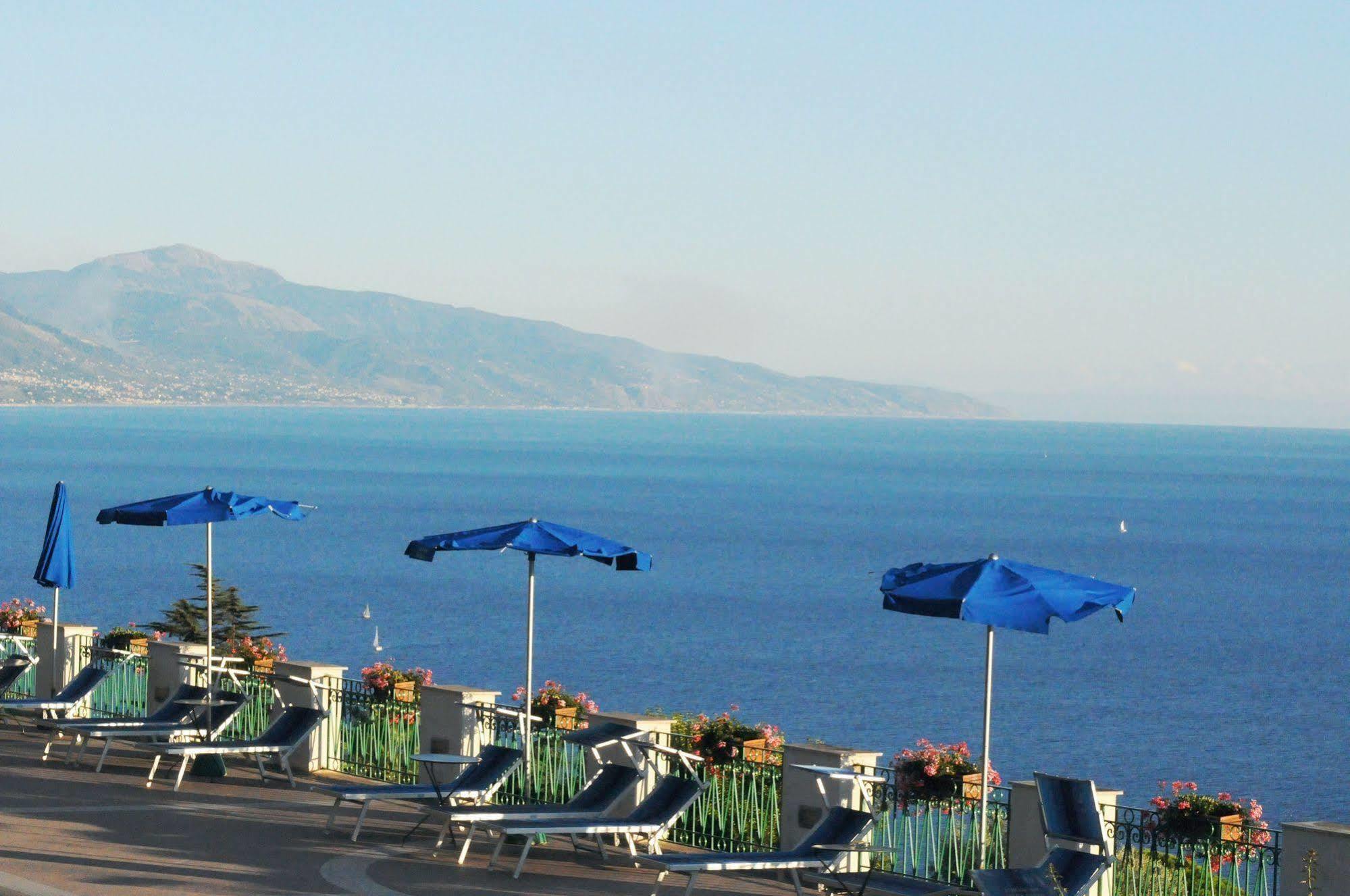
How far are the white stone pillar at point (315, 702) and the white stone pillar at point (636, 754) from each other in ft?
9.99

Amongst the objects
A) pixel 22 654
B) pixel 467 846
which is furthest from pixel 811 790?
pixel 22 654

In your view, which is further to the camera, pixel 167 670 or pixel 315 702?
pixel 167 670

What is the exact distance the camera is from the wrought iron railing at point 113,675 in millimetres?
18500

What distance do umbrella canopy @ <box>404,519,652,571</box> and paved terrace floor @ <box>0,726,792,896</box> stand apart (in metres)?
2.09

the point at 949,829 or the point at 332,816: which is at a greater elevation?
the point at 949,829

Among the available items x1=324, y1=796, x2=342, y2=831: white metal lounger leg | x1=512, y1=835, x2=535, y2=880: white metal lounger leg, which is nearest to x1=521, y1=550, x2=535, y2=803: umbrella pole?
x1=324, y1=796, x2=342, y2=831: white metal lounger leg

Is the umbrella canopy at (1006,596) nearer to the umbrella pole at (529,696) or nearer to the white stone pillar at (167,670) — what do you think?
the umbrella pole at (529,696)

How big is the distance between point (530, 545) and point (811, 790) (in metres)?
2.84

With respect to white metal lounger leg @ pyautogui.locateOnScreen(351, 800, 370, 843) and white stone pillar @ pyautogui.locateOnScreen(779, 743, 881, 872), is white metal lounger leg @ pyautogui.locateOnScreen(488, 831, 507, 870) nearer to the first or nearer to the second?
white metal lounger leg @ pyautogui.locateOnScreen(351, 800, 370, 843)

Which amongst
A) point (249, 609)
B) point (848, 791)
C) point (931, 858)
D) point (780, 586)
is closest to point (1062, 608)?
point (848, 791)

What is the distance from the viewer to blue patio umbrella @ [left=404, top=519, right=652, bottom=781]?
13.2 metres

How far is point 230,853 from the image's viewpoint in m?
11.9

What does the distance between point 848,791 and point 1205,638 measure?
63444mm

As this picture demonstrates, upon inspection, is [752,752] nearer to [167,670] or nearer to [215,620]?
[167,670]
